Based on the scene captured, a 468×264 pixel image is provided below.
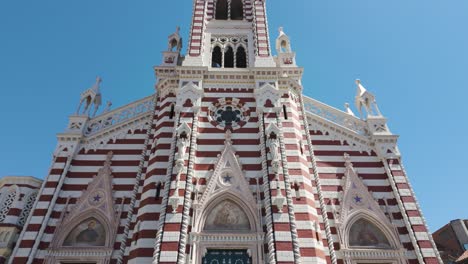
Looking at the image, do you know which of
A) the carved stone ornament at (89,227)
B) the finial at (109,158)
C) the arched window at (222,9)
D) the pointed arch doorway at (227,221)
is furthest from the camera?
the arched window at (222,9)

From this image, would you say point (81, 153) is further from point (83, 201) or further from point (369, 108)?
point (369, 108)

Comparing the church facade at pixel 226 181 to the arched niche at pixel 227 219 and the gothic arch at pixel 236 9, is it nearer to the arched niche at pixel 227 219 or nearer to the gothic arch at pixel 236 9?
the arched niche at pixel 227 219

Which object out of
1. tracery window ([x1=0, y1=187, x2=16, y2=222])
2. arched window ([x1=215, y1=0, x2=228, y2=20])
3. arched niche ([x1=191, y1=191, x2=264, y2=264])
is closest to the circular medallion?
arched niche ([x1=191, y1=191, x2=264, y2=264])

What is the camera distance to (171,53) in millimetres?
21219

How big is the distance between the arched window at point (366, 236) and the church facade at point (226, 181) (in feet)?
0.16

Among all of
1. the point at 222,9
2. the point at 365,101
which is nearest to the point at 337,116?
the point at 365,101

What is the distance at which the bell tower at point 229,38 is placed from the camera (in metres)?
19.8

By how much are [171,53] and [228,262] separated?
13906 mm

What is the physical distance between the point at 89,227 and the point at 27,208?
11.8 ft

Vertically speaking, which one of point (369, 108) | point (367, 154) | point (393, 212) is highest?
point (369, 108)

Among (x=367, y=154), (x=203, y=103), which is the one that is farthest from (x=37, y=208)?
(x=367, y=154)

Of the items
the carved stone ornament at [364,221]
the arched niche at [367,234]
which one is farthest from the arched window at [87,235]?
the arched niche at [367,234]

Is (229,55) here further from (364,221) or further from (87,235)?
(87,235)

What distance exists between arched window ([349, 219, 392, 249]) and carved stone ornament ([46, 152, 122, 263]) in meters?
10.9
